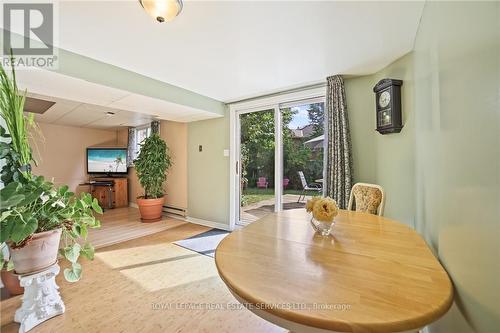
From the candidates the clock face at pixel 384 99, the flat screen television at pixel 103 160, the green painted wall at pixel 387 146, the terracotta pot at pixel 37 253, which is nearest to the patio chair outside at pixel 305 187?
the green painted wall at pixel 387 146

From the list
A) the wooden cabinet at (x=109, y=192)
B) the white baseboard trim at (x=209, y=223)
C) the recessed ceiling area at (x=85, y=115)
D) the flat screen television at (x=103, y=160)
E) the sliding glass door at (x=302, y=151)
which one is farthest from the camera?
the flat screen television at (x=103, y=160)

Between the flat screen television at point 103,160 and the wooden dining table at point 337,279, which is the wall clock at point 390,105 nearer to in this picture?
the wooden dining table at point 337,279

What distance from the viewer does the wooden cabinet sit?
548 cm

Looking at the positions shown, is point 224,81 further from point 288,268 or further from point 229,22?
point 288,268

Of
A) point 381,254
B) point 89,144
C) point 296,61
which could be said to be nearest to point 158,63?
point 296,61

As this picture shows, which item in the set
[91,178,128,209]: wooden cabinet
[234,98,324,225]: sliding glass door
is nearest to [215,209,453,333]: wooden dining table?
[234,98,324,225]: sliding glass door

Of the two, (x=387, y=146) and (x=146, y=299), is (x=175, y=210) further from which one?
A: (x=387, y=146)

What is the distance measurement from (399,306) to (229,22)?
6.18ft

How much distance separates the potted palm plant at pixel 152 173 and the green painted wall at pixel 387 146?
3598 millimetres

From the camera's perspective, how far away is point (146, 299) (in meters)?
1.84

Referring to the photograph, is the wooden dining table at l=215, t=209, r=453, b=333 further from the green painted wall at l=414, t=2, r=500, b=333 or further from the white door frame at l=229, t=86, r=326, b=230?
the white door frame at l=229, t=86, r=326, b=230

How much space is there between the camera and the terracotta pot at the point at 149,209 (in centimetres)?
428

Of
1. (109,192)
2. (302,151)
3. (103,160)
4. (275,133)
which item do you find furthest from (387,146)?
(103,160)

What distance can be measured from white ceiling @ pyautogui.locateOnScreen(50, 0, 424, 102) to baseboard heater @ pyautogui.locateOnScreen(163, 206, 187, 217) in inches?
114
